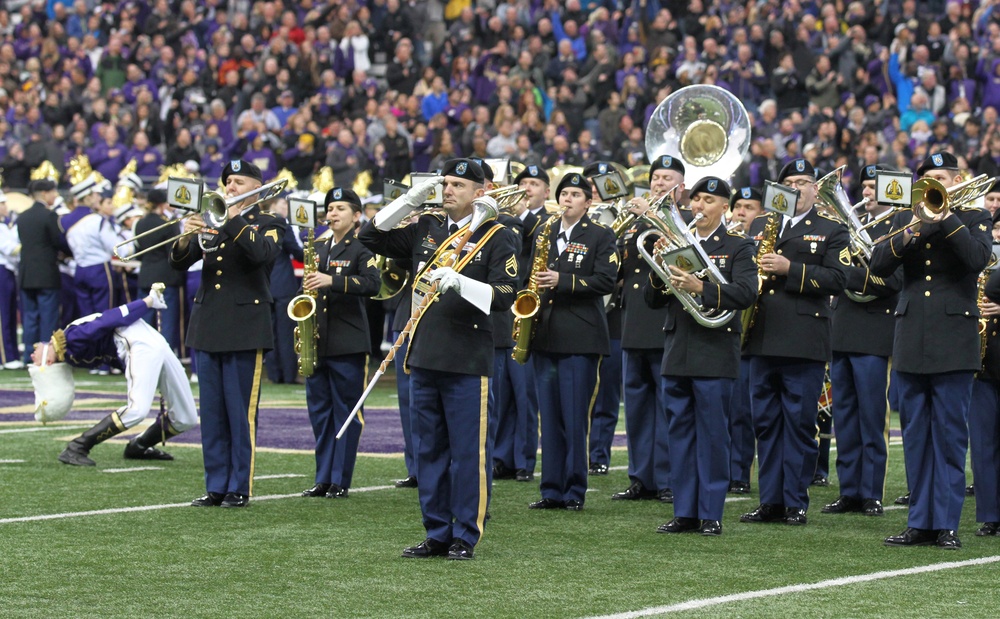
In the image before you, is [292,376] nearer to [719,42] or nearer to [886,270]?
[719,42]

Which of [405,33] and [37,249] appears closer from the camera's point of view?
[37,249]

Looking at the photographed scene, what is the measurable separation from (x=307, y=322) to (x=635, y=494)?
7.56 feet

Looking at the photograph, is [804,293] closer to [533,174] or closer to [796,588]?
[533,174]

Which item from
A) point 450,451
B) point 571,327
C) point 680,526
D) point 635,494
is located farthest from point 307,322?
point 680,526

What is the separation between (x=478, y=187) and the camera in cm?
815

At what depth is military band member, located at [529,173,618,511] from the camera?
32.5 ft

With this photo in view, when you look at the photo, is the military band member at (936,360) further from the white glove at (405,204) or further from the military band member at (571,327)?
the white glove at (405,204)

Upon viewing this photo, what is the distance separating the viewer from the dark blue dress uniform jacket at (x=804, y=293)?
367 inches

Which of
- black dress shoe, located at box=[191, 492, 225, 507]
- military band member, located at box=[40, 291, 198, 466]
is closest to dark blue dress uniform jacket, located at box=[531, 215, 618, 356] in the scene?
black dress shoe, located at box=[191, 492, 225, 507]

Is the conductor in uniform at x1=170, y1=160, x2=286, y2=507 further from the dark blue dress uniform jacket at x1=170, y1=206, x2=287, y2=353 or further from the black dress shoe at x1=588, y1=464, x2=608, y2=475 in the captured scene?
the black dress shoe at x1=588, y1=464, x2=608, y2=475

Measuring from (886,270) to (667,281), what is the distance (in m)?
1.13

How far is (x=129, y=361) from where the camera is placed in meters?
11.4

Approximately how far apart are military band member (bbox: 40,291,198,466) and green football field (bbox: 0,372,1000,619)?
0.61 meters

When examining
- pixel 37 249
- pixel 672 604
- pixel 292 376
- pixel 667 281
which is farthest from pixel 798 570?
pixel 37 249
